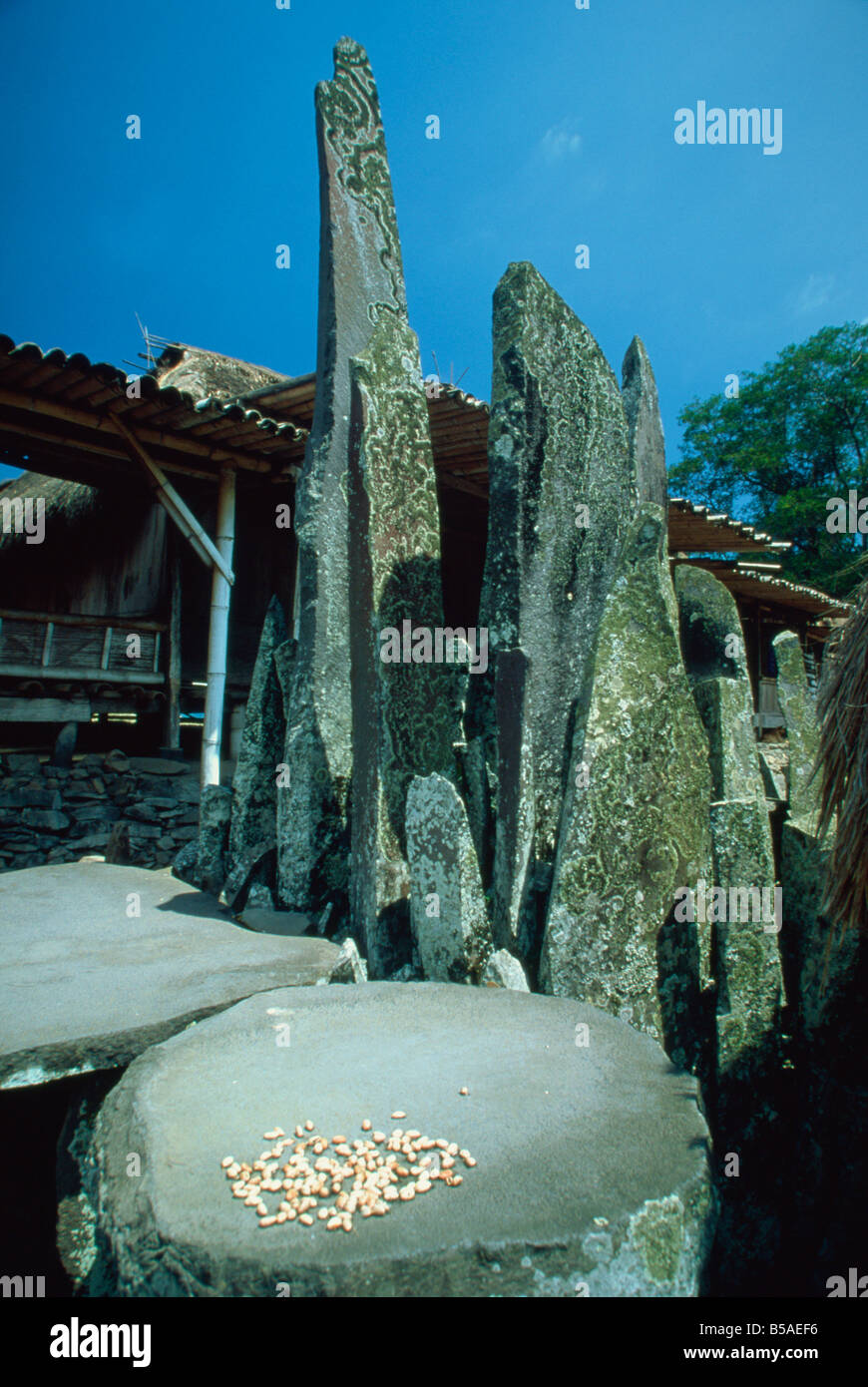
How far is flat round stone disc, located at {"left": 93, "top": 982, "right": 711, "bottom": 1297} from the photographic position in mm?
1512

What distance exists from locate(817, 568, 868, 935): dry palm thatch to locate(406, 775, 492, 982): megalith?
1186 mm

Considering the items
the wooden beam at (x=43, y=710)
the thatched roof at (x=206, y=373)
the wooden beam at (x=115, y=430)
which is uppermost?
the thatched roof at (x=206, y=373)

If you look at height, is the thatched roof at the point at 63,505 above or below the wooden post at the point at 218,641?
above

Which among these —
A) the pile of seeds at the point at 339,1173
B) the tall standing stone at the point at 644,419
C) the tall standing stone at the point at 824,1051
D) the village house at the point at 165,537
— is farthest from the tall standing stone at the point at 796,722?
the village house at the point at 165,537

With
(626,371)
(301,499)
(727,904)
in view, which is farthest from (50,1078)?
(626,371)

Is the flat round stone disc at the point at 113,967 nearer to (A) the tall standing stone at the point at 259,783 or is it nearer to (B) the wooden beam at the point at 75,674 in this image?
(A) the tall standing stone at the point at 259,783

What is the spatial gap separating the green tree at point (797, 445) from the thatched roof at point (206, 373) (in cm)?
1515

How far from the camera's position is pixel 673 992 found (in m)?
2.90

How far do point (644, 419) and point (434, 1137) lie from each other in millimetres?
4463

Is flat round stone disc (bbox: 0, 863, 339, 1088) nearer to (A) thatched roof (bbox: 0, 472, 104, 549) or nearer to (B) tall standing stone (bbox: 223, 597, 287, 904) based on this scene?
(B) tall standing stone (bbox: 223, 597, 287, 904)

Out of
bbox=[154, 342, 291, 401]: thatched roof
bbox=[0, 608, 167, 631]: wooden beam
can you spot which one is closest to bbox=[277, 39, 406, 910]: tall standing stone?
bbox=[0, 608, 167, 631]: wooden beam

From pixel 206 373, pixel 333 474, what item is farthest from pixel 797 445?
pixel 333 474

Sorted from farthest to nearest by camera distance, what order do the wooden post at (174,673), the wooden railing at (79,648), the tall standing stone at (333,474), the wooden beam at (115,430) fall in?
1. the wooden post at (174,673)
2. the wooden railing at (79,648)
3. the wooden beam at (115,430)
4. the tall standing stone at (333,474)

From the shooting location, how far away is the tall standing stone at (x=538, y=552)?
3311 millimetres
